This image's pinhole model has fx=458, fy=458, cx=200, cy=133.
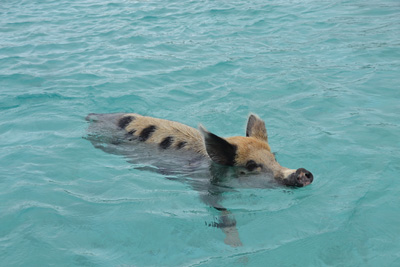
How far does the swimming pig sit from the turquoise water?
17 cm

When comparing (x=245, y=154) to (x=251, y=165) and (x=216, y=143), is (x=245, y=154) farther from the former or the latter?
(x=216, y=143)

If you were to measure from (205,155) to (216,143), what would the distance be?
0.66m

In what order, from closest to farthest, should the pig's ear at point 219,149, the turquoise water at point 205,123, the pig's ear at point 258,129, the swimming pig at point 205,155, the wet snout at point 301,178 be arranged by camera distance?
the turquoise water at point 205,123 → the wet snout at point 301,178 → the swimming pig at point 205,155 → the pig's ear at point 219,149 → the pig's ear at point 258,129

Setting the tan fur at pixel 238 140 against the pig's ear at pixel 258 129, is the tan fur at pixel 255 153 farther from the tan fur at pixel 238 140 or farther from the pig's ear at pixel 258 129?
the pig's ear at pixel 258 129

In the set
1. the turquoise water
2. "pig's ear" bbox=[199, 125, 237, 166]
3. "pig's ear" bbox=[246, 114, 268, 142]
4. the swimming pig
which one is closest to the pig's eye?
the swimming pig

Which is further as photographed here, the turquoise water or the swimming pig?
the swimming pig

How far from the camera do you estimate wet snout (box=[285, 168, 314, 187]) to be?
19.7 ft

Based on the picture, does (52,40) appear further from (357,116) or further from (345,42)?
(357,116)

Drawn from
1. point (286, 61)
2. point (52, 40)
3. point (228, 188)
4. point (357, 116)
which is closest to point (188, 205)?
point (228, 188)

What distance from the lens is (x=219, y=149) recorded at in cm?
677

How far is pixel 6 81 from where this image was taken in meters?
12.4

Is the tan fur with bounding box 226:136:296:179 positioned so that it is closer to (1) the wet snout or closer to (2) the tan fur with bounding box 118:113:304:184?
(2) the tan fur with bounding box 118:113:304:184

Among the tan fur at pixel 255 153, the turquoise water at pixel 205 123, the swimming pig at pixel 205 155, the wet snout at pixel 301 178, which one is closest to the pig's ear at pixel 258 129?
the swimming pig at pixel 205 155

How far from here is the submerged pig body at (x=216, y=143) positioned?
6547 mm
